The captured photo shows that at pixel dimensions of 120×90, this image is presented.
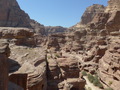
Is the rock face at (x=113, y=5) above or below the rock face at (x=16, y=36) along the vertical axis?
above

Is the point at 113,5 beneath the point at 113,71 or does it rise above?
above

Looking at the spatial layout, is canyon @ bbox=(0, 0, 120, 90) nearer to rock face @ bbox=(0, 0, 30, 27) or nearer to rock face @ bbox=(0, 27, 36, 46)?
rock face @ bbox=(0, 27, 36, 46)

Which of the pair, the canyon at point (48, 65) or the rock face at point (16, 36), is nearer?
the canyon at point (48, 65)

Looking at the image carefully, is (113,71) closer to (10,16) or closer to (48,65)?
(48,65)

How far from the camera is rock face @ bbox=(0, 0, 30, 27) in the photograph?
66.0 metres

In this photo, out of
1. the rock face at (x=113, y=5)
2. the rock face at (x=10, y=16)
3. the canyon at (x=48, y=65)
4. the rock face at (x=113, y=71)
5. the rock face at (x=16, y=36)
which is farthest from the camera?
the rock face at (x=10, y=16)

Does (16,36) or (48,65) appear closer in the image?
(48,65)

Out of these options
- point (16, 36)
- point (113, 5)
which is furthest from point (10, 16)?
point (16, 36)

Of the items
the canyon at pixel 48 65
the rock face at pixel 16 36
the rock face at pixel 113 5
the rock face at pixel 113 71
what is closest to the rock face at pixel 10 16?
the canyon at pixel 48 65

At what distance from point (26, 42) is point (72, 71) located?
5149 millimetres

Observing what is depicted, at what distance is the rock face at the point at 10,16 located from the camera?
66000 mm

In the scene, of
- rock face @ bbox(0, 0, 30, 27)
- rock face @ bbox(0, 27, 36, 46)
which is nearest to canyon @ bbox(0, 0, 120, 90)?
rock face @ bbox(0, 27, 36, 46)

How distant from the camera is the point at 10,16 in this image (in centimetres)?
6850

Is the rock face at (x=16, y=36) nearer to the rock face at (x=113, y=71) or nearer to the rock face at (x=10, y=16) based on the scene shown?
the rock face at (x=113, y=71)
